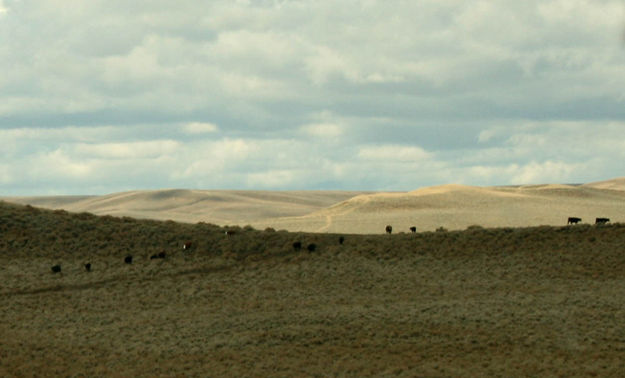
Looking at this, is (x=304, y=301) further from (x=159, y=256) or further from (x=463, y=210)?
(x=463, y=210)

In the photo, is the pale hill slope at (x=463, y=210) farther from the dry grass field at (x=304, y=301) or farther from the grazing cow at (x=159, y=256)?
the grazing cow at (x=159, y=256)

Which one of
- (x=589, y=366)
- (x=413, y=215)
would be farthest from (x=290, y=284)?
(x=413, y=215)

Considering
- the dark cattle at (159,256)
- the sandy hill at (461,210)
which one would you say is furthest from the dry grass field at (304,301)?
the sandy hill at (461,210)

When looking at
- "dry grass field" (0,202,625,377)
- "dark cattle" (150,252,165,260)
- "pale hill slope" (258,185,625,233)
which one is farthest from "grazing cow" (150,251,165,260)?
"pale hill slope" (258,185,625,233)

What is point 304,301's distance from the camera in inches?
1713

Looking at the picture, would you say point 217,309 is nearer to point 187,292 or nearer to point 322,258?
point 187,292

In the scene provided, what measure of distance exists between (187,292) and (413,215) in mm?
49707

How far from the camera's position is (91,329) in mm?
39688

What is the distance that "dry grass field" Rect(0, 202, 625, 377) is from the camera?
33.9 m

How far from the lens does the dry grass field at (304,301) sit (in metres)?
33.9

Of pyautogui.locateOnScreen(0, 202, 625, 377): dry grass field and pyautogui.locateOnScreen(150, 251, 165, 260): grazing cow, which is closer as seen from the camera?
pyautogui.locateOnScreen(0, 202, 625, 377): dry grass field

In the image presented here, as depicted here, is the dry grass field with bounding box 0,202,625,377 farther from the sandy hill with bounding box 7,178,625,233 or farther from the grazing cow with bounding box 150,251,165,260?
the sandy hill with bounding box 7,178,625,233

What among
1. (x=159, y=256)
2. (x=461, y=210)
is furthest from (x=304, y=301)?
(x=461, y=210)

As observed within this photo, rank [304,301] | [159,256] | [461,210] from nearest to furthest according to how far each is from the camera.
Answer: [304,301]
[159,256]
[461,210]
